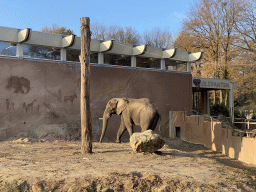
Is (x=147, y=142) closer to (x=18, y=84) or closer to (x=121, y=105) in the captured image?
(x=121, y=105)

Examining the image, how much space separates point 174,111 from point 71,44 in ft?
23.0

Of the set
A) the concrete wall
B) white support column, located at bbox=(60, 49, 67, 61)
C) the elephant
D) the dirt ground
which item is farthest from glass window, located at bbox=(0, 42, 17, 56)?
the concrete wall

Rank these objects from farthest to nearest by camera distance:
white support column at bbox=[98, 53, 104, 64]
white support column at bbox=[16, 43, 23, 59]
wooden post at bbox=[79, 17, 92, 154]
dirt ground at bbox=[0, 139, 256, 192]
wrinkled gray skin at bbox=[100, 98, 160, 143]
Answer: white support column at bbox=[98, 53, 104, 64] < white support column at bbox=[16, 43, 23, 59] < wrinkled gray skin at bbox=[100, 98, 160, 143] < wooden post at bbox=[79, 17, 92, 154] < dirt ground at bbox=[0, 139, 256, 192]

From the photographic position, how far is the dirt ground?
6.70m

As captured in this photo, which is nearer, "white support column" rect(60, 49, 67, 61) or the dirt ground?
the dirt ground

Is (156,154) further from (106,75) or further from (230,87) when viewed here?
(230,87)

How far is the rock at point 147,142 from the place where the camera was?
32.4ft

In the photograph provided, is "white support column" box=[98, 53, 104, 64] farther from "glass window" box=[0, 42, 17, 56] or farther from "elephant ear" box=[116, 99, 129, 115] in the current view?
"glass window" box=[0, 42, 17, 56]

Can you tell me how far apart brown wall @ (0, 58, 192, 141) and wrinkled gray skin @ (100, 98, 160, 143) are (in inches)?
101

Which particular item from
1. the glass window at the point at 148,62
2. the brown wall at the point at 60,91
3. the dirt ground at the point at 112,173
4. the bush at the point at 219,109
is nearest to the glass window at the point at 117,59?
the brown wall at the point at 60,91

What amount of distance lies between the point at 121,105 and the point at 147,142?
4069mm

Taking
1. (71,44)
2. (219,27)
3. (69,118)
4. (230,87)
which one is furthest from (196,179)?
(219,27)

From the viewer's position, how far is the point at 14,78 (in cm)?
1426

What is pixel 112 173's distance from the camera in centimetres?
735
